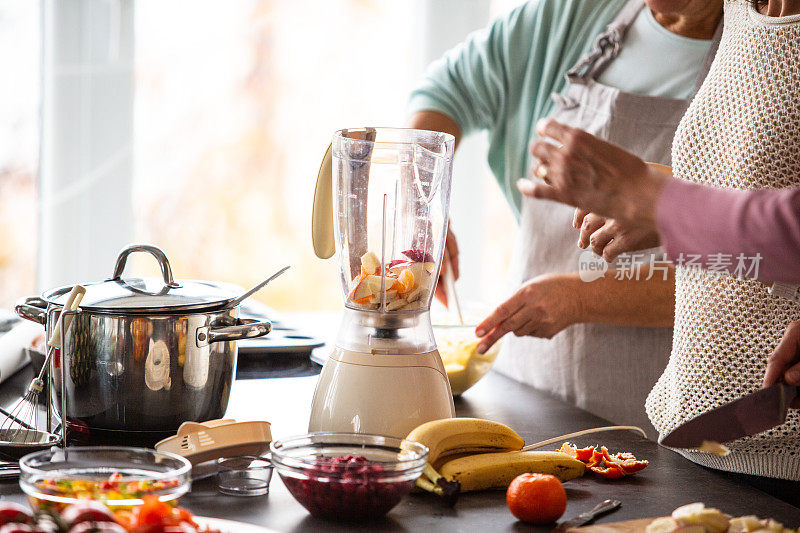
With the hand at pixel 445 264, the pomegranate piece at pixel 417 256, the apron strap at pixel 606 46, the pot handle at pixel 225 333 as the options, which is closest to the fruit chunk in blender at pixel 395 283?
the pomegranate piece at pixel 417 256

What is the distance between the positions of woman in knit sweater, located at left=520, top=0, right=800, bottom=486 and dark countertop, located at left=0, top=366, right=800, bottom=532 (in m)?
0.08

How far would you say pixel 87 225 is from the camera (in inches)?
91.7

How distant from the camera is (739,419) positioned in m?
0.92

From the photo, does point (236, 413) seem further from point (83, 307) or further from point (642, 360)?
point (642, 360)

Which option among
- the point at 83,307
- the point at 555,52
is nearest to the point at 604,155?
the point at 83,307

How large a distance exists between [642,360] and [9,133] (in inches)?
66.6

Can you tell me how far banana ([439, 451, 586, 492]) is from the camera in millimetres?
917

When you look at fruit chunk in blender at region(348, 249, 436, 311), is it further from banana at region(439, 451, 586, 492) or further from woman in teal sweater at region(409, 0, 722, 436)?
woman in teal sweater at region(409, 0, 722, 436)

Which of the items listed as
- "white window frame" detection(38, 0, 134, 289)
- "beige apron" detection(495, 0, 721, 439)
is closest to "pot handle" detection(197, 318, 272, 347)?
"beige apron" detection(495, 0, 721, 439)

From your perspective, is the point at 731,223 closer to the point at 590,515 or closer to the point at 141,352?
the point at 590,515

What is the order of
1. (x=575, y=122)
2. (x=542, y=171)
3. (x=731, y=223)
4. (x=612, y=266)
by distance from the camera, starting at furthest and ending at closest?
(x=575, y=122) < (x=612, y=266) < (x=542, y=171) < (x=731, y=223)

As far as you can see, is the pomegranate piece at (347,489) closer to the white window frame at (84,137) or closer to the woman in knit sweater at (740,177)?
the woman in knit sweater at (740,177)

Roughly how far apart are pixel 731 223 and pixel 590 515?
30 centimetres

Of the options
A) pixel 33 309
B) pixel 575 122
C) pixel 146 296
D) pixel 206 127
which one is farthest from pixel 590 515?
pixel 206 127
